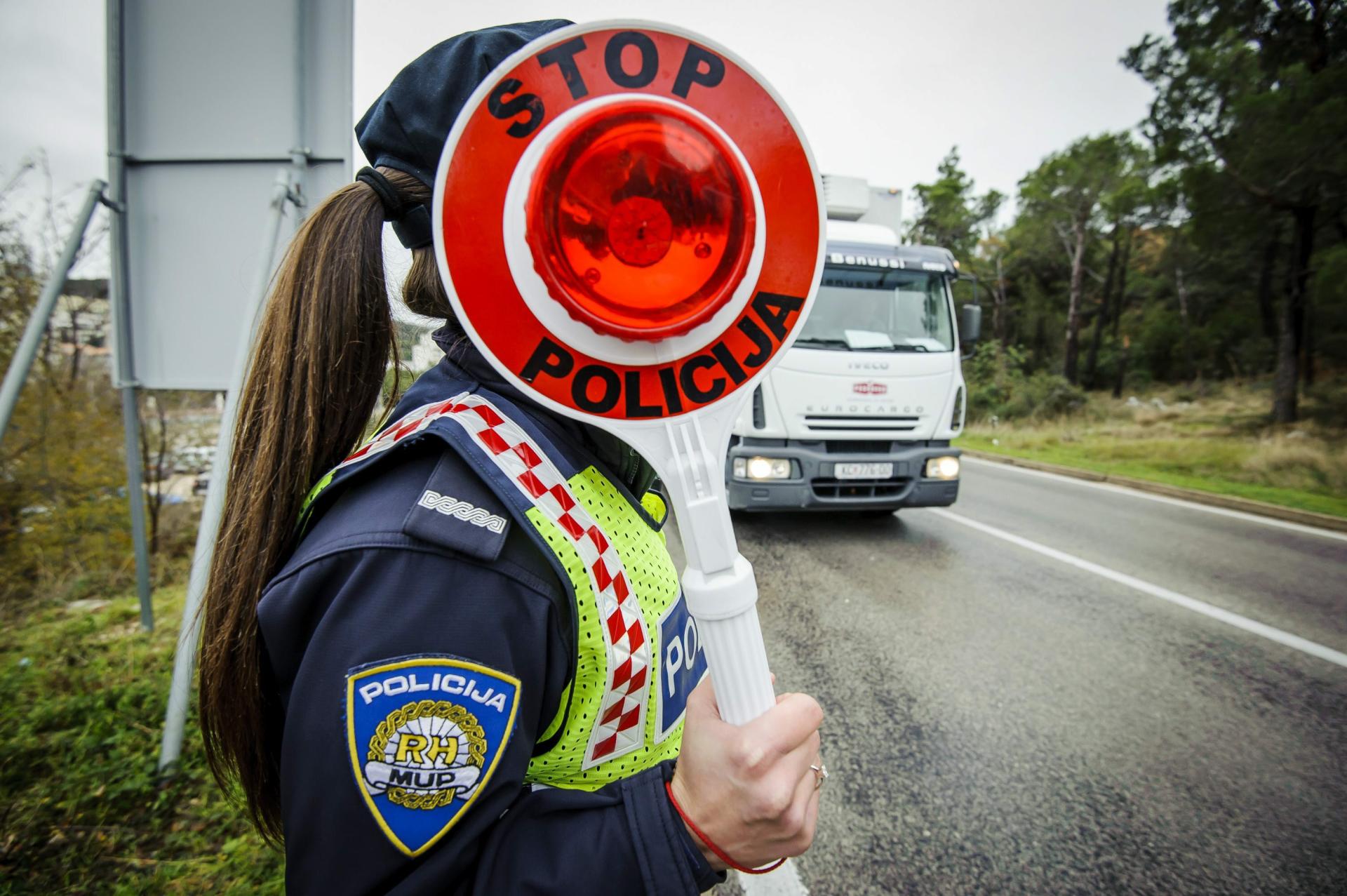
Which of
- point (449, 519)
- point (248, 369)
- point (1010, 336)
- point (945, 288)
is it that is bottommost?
point (449, 519)

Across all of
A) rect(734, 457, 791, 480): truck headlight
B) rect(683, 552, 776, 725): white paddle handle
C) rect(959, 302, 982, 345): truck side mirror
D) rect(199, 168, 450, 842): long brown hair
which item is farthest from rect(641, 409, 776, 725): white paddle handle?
rect(959, 302, 982, 345): truck side mirror

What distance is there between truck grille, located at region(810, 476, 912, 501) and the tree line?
2069 millimetres

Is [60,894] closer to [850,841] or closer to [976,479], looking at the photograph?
[850,841]

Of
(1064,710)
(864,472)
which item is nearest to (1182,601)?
(1064,710)

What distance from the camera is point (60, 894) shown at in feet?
5.49

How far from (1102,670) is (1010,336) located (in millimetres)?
31915

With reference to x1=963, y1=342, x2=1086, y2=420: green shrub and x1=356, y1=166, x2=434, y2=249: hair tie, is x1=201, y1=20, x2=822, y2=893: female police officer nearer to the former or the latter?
x1=356, y1=166, x2=434, y2=249: hair tie

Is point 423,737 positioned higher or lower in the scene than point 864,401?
lower

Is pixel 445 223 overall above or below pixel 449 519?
above

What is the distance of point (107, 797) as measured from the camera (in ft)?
6.56

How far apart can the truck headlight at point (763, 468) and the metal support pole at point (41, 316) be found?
12.6 ft

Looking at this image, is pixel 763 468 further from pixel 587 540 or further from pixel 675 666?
pixel 587 540

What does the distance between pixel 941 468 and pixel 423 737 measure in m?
5.27

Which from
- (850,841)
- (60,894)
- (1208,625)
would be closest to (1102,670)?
(1208,625)
